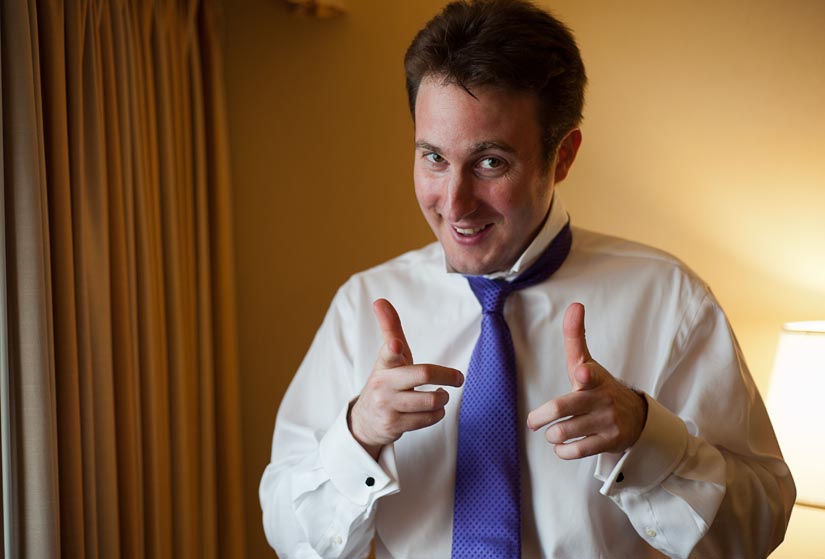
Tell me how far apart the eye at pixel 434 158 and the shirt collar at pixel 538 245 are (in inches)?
8.3

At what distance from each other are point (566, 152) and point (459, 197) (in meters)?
0.27

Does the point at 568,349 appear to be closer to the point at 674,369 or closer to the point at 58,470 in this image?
the point at 674,369

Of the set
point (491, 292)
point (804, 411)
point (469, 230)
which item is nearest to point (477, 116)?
point (469, 230)

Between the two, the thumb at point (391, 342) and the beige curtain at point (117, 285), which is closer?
the thumb at point (391, 342)

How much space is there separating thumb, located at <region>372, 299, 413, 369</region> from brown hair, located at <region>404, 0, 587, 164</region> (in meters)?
0.37

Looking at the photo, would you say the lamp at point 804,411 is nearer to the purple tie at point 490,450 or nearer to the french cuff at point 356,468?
the purple tie at point 490,450

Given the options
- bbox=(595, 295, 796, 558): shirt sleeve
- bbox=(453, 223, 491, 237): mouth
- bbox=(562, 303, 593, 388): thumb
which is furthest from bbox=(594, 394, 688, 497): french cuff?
bbox=(453, 223, 491, 237): mouth

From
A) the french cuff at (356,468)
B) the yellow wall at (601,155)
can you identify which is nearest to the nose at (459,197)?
the french cuff at (356,468)

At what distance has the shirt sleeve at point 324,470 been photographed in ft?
4.29

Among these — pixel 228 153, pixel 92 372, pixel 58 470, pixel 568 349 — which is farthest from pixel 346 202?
pixel 568 349

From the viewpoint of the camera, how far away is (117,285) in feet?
5.68

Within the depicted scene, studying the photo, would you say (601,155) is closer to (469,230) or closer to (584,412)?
(469,230)

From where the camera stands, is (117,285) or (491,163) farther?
(117,285)

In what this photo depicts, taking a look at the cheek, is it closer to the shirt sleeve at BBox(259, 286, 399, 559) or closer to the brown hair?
the brown hair
